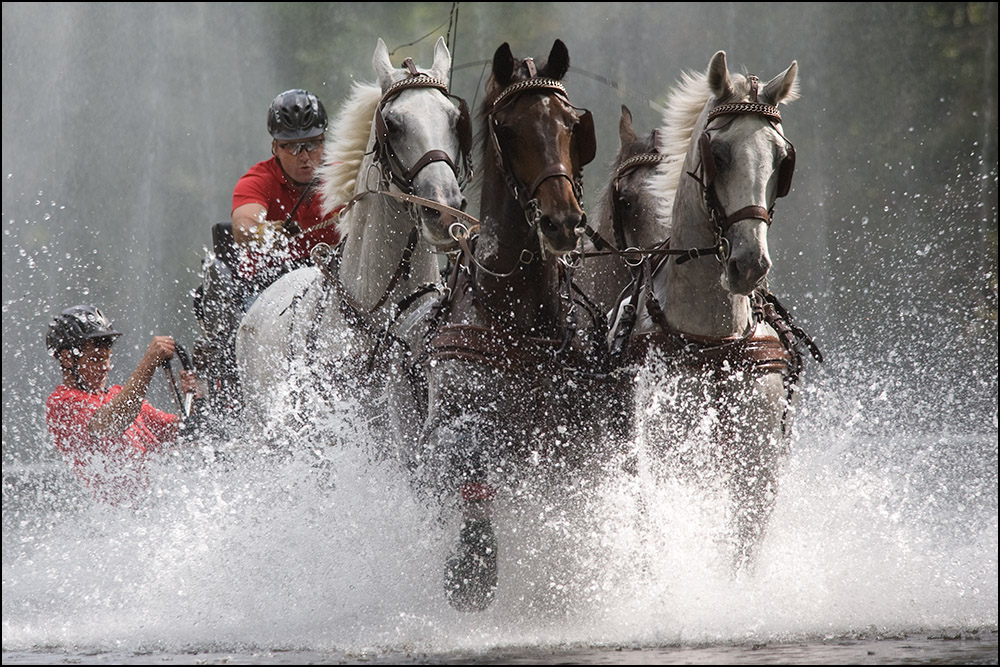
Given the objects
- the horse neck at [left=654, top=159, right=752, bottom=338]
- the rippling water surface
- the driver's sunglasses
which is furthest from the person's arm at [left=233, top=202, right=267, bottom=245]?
the horse neck at [left=654, top=159, right=752, bottom=338]

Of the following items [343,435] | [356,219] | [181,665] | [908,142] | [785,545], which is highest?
[908,142]

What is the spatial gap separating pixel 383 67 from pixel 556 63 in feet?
2.25

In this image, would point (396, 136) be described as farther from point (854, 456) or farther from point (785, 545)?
point (854, 456)

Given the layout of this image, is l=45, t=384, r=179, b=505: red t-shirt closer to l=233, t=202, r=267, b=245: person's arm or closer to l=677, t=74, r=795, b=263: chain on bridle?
l=233, t=202, r=267, b=245: person's arm

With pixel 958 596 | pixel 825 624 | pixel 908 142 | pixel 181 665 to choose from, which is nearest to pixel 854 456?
pixel 958 596

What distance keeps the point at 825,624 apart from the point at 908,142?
438 inches

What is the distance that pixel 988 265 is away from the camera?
47.0 ft

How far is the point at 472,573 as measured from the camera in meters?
4.71

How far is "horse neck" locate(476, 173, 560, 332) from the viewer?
4.97 m

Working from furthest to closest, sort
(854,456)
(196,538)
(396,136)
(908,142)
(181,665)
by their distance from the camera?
(908,142), (854,456), (196,538), (396,136), (181,665)

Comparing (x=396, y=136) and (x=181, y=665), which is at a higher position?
(x=396, y=136)

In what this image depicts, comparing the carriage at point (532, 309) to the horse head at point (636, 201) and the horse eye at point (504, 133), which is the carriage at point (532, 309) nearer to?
the horse eye at point (504, 133)

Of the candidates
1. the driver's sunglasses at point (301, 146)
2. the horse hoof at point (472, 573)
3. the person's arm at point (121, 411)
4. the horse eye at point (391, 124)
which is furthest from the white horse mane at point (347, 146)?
the person's arm at point (121, 411)

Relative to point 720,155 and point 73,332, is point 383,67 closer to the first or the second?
point 720,155
